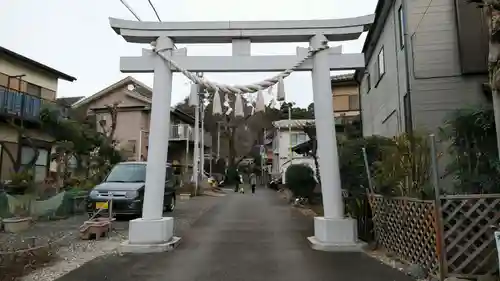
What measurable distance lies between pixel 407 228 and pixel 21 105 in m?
16.6

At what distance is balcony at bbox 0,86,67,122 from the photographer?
54.0 ft

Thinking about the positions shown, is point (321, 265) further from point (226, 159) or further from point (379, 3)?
point (226, 159)

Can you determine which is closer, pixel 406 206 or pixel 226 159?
pixel 406 206

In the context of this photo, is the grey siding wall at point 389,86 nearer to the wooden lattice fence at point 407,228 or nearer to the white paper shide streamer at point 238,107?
the wooden lattice fence at point 407,228

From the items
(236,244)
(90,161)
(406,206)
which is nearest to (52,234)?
(236,244)

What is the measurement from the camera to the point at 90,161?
21.4 metres

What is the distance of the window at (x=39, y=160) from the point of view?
723 inches

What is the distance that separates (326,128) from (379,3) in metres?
5.96

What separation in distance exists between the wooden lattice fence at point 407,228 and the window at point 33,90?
1682 centimetres

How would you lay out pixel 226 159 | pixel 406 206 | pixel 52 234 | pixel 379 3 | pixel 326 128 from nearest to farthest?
pixel 406 206
pixel 326 128
pixel 52 234
pixel 379 3
pixel 226 159

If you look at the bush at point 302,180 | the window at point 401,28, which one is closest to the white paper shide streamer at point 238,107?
the window at point 401,28

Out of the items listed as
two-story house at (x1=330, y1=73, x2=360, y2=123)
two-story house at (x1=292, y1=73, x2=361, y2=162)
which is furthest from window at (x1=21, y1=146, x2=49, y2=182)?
two-story house at (x1=330, y1=73, x2=360, y2=123)

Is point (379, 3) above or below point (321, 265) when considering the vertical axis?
above

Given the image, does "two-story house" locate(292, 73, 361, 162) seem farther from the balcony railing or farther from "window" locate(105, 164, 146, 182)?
the balcony railing
